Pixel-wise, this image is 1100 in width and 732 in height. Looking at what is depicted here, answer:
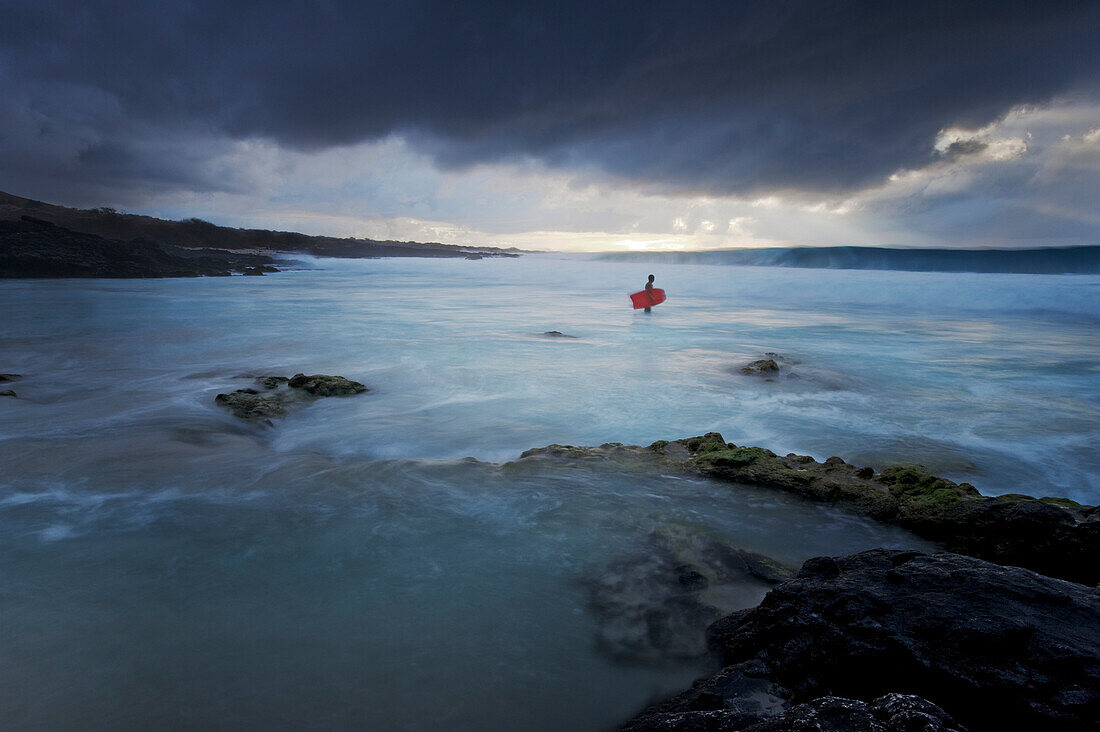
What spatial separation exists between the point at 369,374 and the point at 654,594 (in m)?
7.88

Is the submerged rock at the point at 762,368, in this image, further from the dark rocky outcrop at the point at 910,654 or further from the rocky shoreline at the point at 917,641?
the dark rocky outcrop at the point at 910,654

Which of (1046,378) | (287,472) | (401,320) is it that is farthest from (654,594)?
(401,320)

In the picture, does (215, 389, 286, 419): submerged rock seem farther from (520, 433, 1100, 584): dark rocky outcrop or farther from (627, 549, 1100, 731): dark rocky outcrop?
(627, 549, 1100, 731): dark rocky outcrop

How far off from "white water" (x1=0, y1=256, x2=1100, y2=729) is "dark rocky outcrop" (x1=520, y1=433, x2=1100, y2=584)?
0.85 feet

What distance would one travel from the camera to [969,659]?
1.77 m

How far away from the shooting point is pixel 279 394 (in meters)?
7.20

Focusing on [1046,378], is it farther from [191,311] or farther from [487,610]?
[191,311]

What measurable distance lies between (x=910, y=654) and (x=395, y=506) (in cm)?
336

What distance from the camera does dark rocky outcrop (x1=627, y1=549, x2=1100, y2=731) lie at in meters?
1.55

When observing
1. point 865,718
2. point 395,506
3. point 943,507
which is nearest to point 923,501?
point 943,507

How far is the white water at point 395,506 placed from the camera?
91.1 inches

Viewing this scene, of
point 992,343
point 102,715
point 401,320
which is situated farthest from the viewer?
point 401,320

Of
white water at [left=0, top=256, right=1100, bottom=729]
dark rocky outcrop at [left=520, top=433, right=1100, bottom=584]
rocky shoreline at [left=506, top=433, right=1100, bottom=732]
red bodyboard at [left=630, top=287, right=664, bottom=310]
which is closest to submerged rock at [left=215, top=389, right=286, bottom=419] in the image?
white water at [left=0, top=256, right=1100, bottom=729]

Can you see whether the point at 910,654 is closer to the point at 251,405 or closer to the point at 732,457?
the point at 732,457
